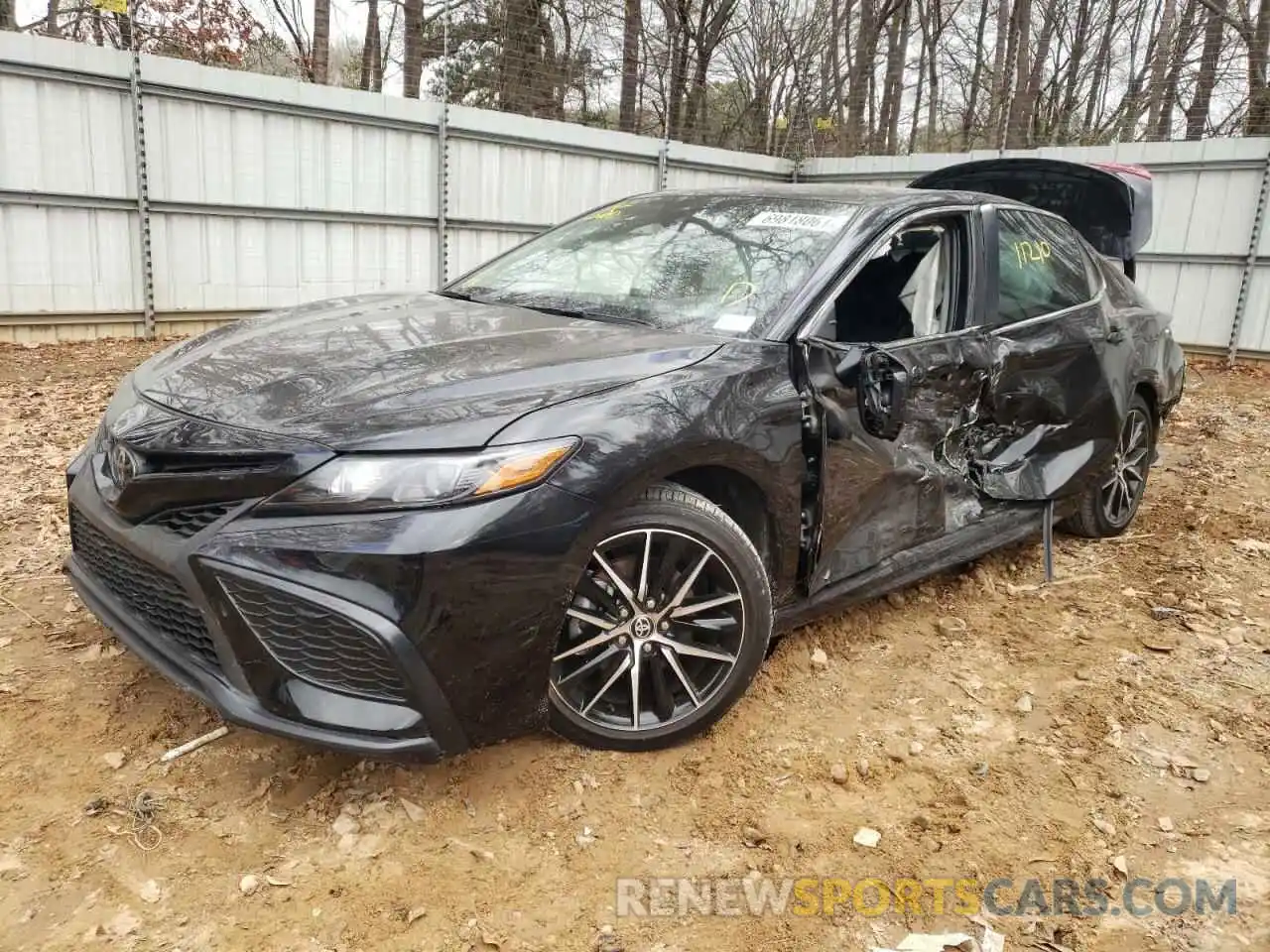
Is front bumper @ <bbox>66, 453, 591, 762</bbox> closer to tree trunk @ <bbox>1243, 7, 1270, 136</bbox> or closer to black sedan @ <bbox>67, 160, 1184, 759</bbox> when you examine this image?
black sedan @ <bbox>67, 160, 1184, 759</bbox>

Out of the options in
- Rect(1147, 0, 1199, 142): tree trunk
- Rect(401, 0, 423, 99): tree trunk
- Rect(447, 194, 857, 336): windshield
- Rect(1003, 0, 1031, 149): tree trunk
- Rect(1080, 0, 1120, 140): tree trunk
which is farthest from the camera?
Rect(1080, 0, 1120, 140): tree trunk

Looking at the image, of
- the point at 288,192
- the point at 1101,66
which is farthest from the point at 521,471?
the point at 1101,66

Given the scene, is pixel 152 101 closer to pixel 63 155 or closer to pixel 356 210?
pixel 63 155

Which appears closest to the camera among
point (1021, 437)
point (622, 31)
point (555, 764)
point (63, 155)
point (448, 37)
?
point (555, 764)

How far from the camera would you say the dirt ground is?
202 centimetres

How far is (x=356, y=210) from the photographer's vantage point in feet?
30.4

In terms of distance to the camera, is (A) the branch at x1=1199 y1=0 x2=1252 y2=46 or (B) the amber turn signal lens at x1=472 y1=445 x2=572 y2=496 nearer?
(B) the amber turn signal lens at x1=472 y1=445 x2=572 y2=496

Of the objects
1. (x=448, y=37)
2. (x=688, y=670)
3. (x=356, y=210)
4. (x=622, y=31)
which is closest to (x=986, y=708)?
(x=688, y=670)

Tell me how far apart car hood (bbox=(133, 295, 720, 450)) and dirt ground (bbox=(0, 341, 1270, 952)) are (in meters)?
0.91

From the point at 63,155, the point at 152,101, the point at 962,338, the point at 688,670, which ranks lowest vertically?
the point at 688,670

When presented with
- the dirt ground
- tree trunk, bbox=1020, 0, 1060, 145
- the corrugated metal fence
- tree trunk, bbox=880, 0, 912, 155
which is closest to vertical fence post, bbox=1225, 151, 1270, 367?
the corrugated metal fence

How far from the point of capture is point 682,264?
3.14 metres

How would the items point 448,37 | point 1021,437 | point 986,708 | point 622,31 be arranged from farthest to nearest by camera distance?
1. point 622,31
2. point 448,37
3. point 1021,437
4. point 986,708

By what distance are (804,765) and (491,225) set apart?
8.52 metres
